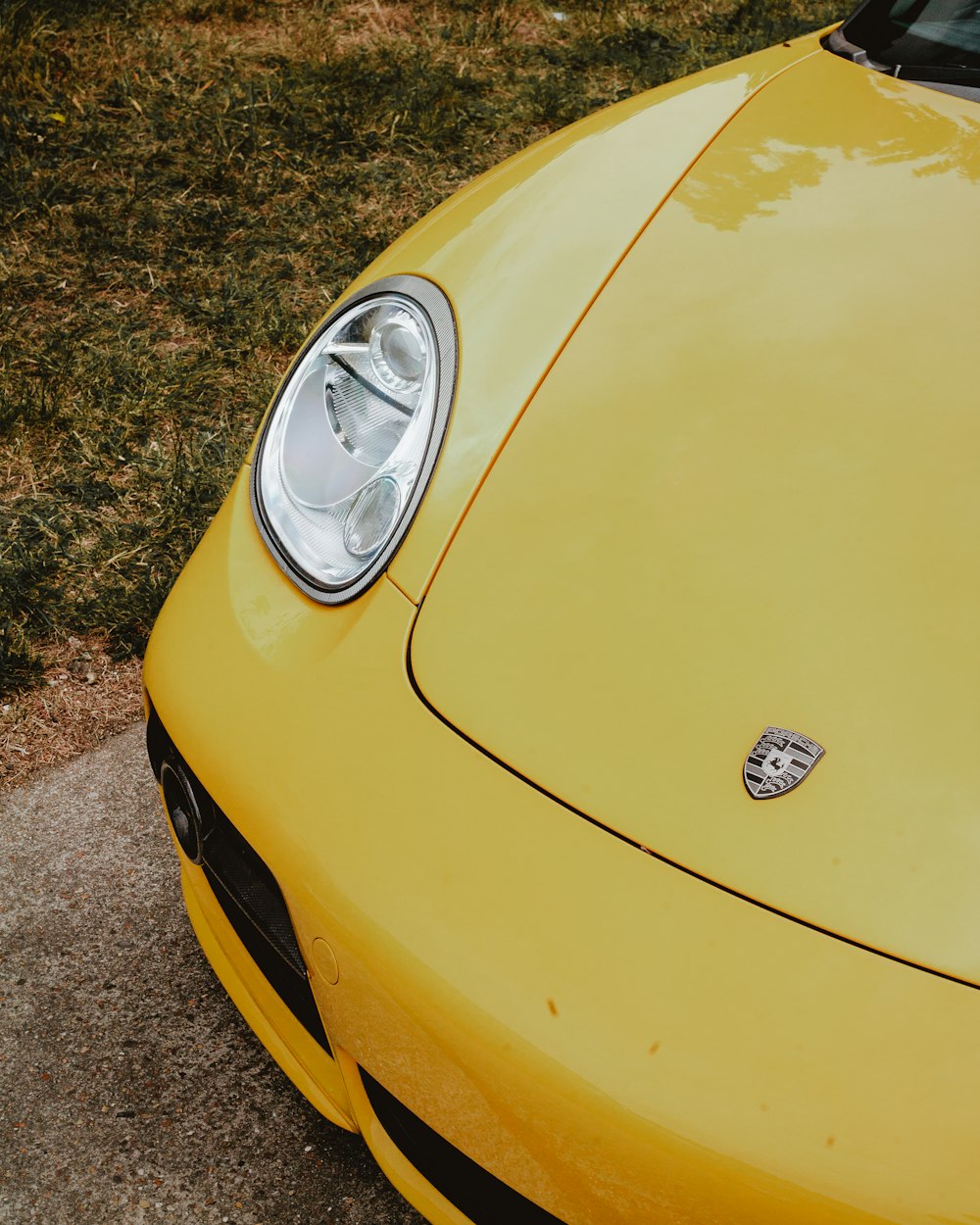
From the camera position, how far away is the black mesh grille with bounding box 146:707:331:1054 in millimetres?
1188

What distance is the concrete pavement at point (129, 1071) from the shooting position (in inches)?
56.4

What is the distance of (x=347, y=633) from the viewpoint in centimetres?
119

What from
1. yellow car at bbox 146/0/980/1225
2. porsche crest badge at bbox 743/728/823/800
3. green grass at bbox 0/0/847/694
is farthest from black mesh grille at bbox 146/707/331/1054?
green grass at bbox 0/0/847/694

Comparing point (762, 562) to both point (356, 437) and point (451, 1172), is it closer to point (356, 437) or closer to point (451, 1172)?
point (356, 437)

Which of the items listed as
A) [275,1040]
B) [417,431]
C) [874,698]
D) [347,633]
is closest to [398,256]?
[417,431]

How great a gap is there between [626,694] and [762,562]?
196 mm

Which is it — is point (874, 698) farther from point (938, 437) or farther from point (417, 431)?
point (417, 431)

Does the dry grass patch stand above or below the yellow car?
below

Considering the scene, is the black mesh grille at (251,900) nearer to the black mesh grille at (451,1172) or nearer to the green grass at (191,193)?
the black mesh grille at (451,1172)

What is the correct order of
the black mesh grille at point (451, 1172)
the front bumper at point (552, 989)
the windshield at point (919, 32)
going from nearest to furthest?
1. the front bumper at point (552, 989)
2. the black mesh grille at point (451, 1172)
3. the windshield at point (919, 32)

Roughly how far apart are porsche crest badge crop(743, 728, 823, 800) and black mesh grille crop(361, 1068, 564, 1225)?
443 mm

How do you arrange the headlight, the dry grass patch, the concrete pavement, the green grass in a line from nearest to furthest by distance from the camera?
1. the headlight
2. the concrete pavement
3. the dry grass patch
4. the green grass

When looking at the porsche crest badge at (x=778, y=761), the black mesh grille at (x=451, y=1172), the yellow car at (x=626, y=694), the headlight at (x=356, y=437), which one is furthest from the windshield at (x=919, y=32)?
the black mesh grille at (x=451, y=1172)

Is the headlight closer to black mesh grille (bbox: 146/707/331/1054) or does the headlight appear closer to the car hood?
the car hood
